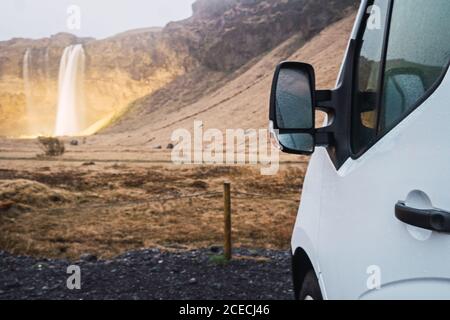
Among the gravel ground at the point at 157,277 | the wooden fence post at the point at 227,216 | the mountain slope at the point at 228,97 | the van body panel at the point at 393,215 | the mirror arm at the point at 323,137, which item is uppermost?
the mountain slope at the point at 228,97

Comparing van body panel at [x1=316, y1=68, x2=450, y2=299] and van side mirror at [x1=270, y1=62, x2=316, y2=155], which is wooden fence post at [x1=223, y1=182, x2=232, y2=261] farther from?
van body panel at [x1=316, y1=68, x2=450, y2=299]

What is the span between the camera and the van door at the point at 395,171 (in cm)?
109

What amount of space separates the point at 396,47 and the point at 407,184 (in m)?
0.53

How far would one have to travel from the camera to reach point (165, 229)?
838 cm

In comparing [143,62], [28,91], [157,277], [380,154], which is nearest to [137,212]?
[157,277]

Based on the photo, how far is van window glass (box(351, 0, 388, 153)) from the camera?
1555 mm

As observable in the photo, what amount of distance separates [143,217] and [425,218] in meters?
A: 8.72

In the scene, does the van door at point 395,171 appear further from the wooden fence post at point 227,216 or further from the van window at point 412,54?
the wooden fence post at point 227,216

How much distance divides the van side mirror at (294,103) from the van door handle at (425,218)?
2.02 ft

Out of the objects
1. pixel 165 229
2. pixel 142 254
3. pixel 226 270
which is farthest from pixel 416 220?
pixel 165 229

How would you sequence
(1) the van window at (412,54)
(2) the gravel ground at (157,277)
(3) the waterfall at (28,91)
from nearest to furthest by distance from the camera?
(1) the van window at (412,54) < (2) the gravel ground at (157,277) < (3) the waterfall at (28,91)

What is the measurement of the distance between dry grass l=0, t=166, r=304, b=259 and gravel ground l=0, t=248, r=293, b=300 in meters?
0.67

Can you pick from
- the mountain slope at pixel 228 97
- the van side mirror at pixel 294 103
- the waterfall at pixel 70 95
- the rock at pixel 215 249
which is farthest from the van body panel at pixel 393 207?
the waterfall at pixel 70 95
